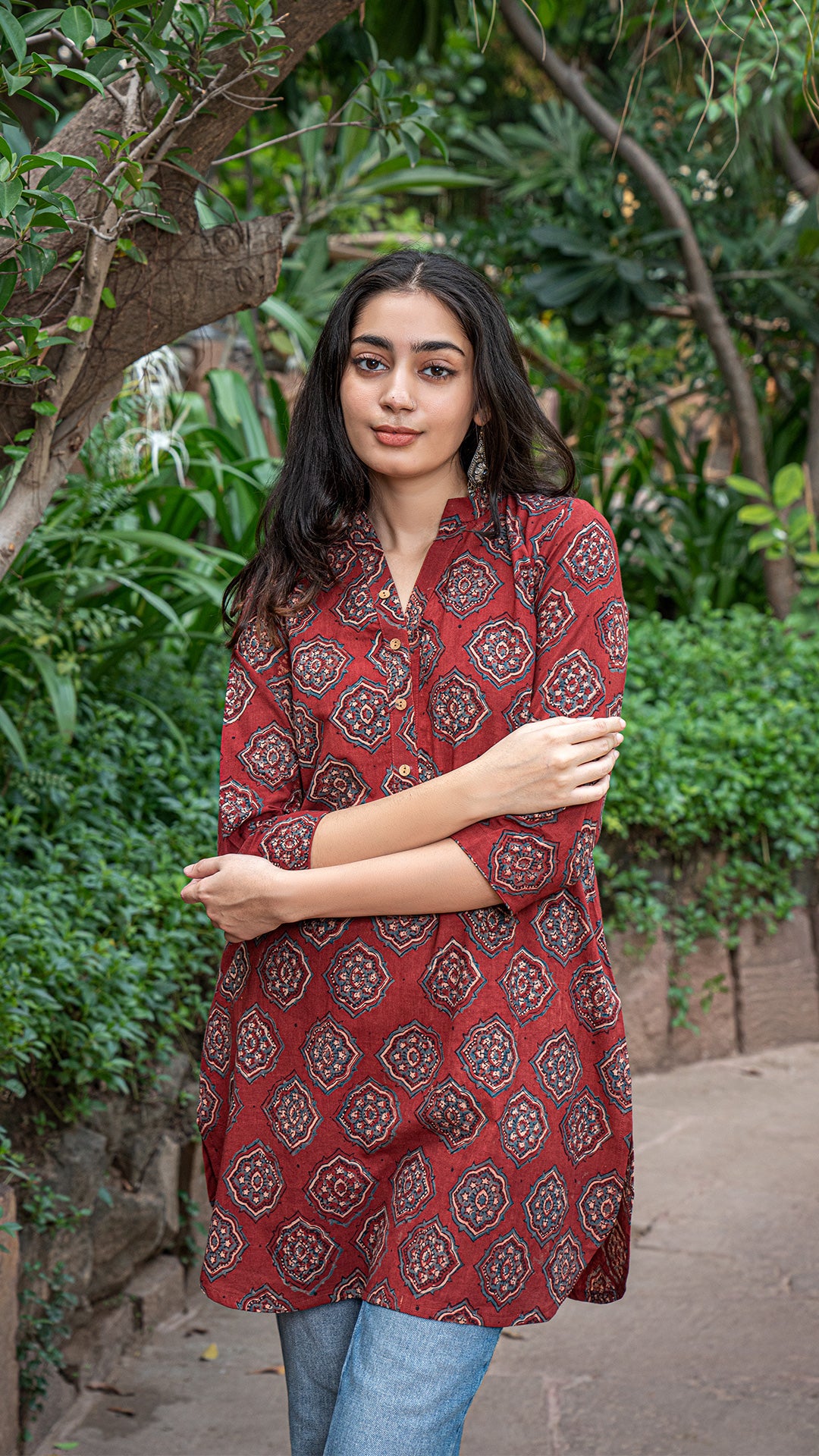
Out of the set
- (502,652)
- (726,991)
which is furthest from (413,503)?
(726,991)

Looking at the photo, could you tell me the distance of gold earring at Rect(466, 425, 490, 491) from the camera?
163 centimetres

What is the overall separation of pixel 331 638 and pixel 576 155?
161 inches

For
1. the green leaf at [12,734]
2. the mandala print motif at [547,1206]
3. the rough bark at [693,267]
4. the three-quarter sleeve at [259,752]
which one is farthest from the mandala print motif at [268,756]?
the rough bark at [693,267]

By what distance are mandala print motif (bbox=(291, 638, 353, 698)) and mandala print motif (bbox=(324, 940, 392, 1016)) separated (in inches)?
11.5

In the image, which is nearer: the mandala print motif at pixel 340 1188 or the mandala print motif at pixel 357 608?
the mandala print motif at pixel 340 1188

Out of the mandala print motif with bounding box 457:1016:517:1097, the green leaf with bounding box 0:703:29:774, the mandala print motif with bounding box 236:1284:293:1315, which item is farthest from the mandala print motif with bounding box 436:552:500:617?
the green leaf with bounding box 0:703:29:774

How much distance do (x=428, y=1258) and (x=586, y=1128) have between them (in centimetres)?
25

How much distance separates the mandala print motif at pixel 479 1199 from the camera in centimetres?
138

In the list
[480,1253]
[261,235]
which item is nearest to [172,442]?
[261,235]

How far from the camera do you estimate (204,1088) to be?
1.63 metres

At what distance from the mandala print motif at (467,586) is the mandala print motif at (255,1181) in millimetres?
650

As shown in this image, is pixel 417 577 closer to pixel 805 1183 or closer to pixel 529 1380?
pixel 529 1380

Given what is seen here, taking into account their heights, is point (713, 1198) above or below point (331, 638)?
below

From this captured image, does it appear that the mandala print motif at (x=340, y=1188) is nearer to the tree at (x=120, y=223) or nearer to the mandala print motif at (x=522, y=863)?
the mandala print motif at (x=522, y=863)
